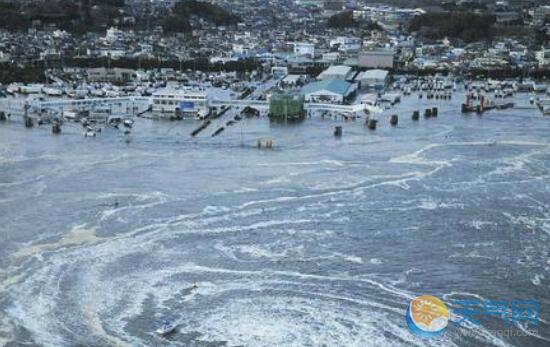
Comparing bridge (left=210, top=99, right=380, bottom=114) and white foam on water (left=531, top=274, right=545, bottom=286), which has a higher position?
bridge (left=210, top=99, right=380, bottom=114)

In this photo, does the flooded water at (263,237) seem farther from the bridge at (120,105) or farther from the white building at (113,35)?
the white building at (113,35)

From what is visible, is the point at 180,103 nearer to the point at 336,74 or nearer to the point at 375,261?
the point at 336,74

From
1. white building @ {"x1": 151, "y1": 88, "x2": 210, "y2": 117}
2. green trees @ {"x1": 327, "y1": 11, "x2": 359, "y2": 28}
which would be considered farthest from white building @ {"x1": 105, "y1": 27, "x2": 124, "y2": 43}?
white building @ {"x1": 151, "y1": 88, "x2": 210, "y2": 117}

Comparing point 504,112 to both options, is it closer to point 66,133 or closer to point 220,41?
point 66,133

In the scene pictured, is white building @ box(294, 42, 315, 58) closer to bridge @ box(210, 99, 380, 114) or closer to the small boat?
bridge @ box(210, 99, 380, 114)

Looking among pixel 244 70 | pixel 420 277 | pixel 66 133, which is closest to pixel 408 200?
pixel 420 277

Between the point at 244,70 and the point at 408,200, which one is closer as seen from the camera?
the point at 408,200

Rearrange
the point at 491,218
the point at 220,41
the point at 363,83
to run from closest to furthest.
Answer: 1. the point at 491,218
2. the point at 363,83
3. the point at 220,41
